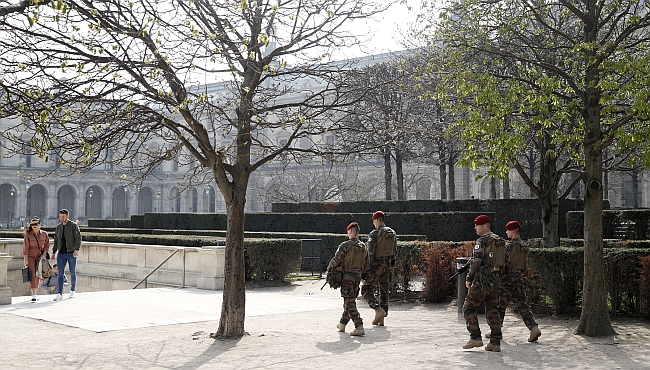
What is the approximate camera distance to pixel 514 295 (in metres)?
9.59

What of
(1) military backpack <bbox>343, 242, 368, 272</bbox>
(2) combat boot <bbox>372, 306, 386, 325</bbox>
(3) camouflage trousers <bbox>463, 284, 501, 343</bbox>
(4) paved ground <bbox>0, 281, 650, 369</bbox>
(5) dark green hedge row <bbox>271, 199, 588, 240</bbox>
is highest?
(5) dark green hedge row <bbox>271, 199, 588, 240</bbox>

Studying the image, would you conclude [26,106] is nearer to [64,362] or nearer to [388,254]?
[64,362]

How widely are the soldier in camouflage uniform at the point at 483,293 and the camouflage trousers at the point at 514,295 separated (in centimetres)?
76

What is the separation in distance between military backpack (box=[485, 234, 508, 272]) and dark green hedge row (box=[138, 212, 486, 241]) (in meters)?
14.2

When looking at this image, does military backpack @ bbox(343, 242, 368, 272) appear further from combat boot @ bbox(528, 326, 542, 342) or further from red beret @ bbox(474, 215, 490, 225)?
combat boot @ bbox(528, 326, 542, 342)

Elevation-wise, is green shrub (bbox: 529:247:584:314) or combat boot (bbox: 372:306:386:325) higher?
green shrub (bbox: 529:247:584:314)

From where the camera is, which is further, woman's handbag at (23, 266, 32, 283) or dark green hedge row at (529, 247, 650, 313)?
woman's handbag at (23, 266, 32, 283)

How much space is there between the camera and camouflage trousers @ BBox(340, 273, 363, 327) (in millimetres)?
9938

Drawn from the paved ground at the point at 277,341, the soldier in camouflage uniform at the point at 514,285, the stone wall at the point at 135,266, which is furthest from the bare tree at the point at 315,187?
the soldier in camouflage uniform at the point at 514,285

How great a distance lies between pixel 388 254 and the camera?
1079cm

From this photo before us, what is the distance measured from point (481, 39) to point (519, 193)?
37575 mm

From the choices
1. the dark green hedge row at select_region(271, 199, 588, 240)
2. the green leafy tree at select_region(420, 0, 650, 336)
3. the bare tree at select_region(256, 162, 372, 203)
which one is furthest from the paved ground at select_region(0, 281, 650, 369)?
the bare tree at select_region(256, 162, 372, 203)

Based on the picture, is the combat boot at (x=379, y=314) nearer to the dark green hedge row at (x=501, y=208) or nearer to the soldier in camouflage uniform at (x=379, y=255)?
the soldier in camouflage uniform at (x=379, y=255)

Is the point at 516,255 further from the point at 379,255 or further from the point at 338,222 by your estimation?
the point at 338,222
